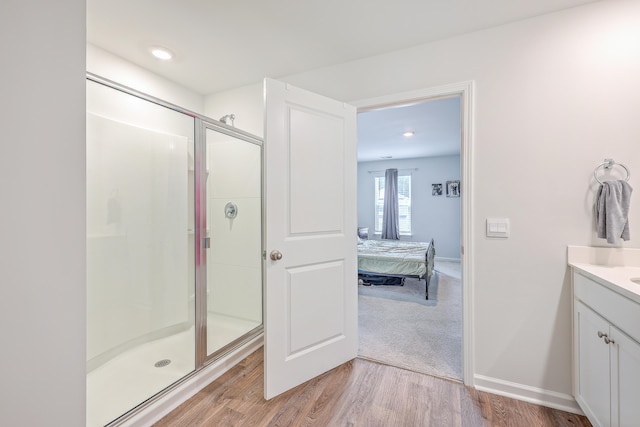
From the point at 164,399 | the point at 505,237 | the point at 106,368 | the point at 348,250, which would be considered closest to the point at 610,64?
the point at 505,237

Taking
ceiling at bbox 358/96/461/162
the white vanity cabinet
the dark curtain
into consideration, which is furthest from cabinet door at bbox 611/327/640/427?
the dark curtain

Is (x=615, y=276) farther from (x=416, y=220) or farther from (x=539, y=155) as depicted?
(x=416, y=220)

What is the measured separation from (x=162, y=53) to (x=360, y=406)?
9.58 ft

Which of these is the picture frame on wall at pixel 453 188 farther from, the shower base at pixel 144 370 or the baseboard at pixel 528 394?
the shower base at pixel 144 370

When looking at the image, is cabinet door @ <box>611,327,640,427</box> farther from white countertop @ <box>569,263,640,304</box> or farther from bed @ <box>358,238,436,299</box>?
bed @ <box>358,238,436,299</box>

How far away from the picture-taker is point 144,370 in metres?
1.92

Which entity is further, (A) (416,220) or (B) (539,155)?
(A) (416,220)

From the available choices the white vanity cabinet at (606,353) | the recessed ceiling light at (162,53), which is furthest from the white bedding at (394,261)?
the recessed ceiling light at (162,53)

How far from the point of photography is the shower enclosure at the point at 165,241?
6.66ft

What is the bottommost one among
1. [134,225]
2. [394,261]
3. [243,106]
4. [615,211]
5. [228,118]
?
[394,261]

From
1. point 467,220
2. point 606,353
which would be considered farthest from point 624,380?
point 467,220

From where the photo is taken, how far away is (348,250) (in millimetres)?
2184

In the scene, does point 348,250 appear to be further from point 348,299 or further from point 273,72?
point 273,72

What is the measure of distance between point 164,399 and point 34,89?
5.56 ft
